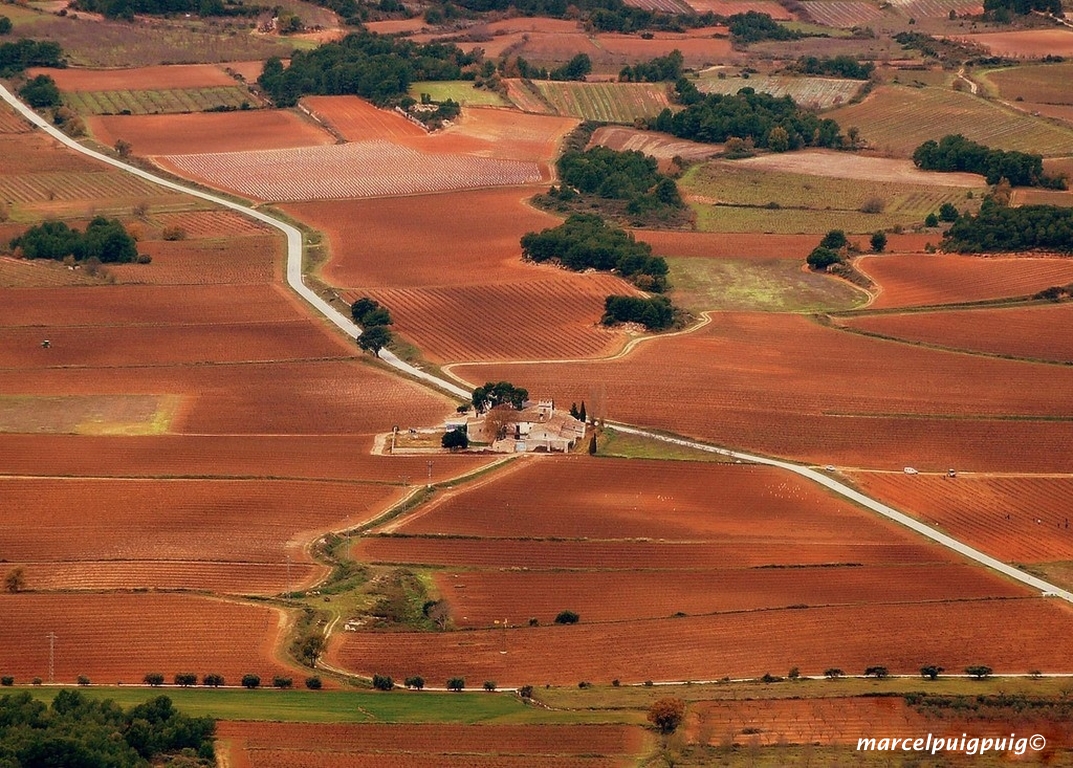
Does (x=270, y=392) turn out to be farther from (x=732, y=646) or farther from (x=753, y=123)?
(x=753, y=123)

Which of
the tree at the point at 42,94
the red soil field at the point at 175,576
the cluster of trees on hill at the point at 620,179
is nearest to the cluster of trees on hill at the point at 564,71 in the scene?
the cluster of trees on hill at the point at 620,179

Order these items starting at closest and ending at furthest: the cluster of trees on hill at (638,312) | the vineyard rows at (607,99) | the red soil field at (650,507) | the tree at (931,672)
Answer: the tree at (931,672)
the red soil field at (650,507)
the cluster of trees on hill at (638,312)
the vineyard rows at (607,99)

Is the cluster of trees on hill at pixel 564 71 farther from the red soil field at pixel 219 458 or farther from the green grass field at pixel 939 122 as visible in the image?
the red soil field at pixel 219 458

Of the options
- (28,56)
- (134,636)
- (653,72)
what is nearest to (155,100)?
(28,56)

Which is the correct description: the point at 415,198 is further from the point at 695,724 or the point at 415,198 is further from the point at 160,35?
the point at 695,724

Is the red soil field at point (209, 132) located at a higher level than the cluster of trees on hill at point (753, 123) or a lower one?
lower

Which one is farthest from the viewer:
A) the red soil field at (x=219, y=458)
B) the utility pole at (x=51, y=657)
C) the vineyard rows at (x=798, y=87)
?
the vineyard rows at (x=798, y=87)

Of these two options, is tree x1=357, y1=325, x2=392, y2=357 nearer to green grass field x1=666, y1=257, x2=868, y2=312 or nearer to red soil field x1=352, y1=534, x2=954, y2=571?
green grass field x1=666, y1=257, x2=868, y2=312

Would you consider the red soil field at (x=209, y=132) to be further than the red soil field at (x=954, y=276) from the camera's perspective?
Yes

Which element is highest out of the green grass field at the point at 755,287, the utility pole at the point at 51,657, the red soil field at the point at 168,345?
the utility pole at the point at 51,657
